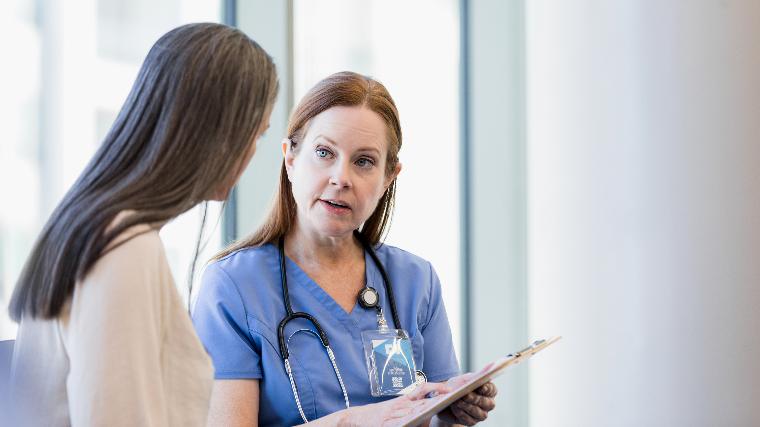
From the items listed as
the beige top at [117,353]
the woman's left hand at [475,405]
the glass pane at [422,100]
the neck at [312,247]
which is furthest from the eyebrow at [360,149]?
the glass pane at [422,100]

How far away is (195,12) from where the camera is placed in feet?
6.46

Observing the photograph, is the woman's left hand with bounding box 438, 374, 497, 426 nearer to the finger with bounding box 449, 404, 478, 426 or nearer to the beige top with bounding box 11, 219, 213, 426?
the finger with bounding box 449, 404, 478, 426

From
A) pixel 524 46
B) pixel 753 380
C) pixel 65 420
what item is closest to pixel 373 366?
pixel 65 420

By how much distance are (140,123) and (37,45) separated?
33.7 inches

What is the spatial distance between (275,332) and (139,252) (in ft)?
1.97

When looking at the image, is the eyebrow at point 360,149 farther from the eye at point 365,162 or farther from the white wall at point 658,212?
the white wall at point 658,212

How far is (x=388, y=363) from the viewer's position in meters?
1.45

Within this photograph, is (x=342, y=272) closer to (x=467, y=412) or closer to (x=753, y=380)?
(x=467, y=412)

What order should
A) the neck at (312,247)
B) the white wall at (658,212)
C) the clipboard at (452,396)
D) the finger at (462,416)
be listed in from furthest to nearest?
the white wall at (658,212), the neck at (312,247), the finger at (462,416), the clipboard at (452,396)

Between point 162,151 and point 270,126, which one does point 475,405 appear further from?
point 270,126

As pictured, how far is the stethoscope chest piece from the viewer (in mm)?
1498

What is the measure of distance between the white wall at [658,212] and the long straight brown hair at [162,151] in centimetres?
166

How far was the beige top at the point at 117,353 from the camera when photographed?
788 mm

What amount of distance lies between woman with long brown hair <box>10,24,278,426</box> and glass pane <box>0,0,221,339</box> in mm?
688
